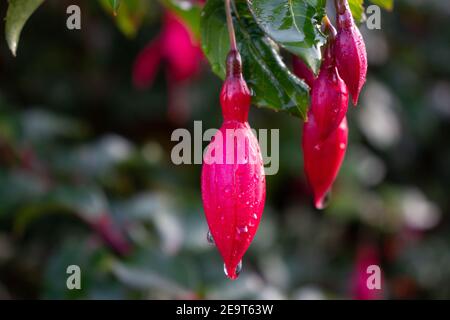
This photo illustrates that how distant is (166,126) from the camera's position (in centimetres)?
221

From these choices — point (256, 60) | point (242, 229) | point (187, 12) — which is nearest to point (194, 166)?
point (187, 12)

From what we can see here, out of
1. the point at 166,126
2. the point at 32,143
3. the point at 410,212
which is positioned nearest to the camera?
the point at 32,143

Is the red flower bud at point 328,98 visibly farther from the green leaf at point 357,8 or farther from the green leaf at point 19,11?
the green leaf at point 19,11

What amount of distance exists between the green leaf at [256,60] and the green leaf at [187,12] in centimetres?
27

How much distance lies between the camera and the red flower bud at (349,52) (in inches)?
25.1

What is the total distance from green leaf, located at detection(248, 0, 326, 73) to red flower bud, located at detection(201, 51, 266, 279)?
87mm

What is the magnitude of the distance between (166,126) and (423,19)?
0.86m

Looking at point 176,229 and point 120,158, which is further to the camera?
point 120,158

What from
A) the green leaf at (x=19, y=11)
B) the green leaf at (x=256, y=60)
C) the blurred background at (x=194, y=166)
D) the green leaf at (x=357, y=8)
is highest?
the green leaf at (x=19, y=11)

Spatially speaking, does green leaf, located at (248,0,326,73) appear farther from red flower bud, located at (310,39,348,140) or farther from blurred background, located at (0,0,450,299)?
blurred background, located at (0,0,450,299)

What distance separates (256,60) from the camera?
71 centimetres

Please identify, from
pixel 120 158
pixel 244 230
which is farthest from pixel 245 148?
pixel 120 158

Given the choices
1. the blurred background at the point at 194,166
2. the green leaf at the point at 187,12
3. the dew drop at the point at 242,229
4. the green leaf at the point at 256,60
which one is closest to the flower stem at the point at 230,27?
the green leaf at the point at 256,60
